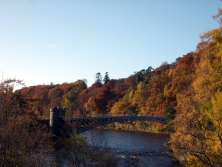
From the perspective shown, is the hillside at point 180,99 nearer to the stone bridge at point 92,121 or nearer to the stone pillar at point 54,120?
the stone pillar at point 54,120

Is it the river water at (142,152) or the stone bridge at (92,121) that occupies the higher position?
the stone bridge at (92,121)

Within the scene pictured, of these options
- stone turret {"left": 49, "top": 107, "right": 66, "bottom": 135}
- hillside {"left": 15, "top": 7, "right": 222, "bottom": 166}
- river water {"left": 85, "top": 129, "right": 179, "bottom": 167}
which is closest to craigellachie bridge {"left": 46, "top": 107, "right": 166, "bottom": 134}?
stone turret {"left": 49, "top": 107, "right": 66, "bottom": 135}

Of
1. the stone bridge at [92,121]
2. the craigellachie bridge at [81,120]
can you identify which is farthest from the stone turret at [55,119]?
the stone bridge at [92,121]

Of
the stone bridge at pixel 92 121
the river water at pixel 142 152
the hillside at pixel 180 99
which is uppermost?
the hillside at pixel 180 99

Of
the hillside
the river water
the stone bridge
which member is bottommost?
the river water

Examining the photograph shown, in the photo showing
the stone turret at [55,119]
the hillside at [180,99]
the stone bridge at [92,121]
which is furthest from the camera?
the stone bridge at [92,121]

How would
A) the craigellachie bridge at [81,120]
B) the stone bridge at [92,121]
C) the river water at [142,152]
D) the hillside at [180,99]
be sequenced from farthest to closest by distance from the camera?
the stone bridge at [92,121] → the craigellachie bridge at [81,120] → the river water at [142,152] → the hillside at [180,99]

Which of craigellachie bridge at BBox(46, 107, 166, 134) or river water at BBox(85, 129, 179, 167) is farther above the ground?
craigellachie bridge at BBox(46, 107, 166, 134)

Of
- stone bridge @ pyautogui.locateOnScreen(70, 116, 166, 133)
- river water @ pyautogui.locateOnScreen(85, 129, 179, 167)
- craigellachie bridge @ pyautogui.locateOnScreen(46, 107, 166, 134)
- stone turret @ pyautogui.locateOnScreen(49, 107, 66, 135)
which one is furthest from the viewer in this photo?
stone bridge @ pyautogui.locateOnScreen(70, 116, 166, 133)

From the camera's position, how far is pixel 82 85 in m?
106

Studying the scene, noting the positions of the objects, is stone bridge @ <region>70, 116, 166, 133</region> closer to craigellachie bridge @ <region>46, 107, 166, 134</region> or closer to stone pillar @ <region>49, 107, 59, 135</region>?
craigellachie bridge @ <region>46, 107, 166, 134</region>

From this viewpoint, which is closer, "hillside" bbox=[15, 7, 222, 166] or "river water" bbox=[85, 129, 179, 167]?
"hillside" bbox=[15, 7, 222, 166]

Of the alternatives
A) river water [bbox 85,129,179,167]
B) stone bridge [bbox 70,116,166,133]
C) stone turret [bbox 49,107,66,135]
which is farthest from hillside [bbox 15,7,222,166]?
stone bridge [bbox 70,116,166,133]

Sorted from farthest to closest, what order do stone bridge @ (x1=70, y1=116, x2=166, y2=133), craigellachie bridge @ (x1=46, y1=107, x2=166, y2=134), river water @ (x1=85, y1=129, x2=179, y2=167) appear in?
stone bridge @ (x1=70, y1=116, x2=166, y2=133), craigellachie bridge @ (x1=46, y1=107, x2=166, y2=134), river water @ (x1=85, y1=129, x2=179, y2=167)
